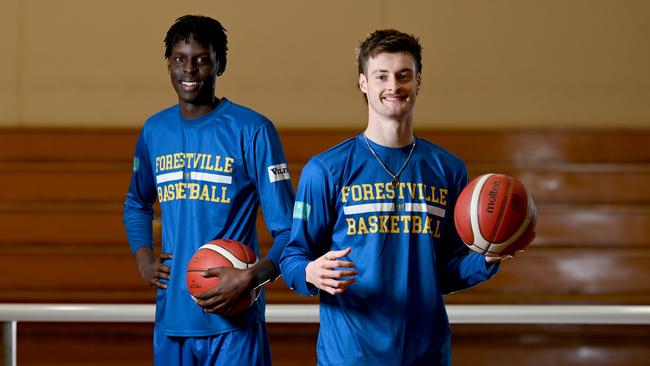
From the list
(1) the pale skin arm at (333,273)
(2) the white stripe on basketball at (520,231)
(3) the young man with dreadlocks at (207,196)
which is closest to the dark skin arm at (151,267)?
(3) the young man with dreadlocks at (207,196)

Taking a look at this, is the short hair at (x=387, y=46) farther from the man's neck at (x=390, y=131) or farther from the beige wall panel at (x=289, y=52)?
the beige wall panel at (x=289, y=52)

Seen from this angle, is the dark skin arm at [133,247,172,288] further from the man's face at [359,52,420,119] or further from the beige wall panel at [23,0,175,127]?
Answer: the beige wall panel at [23,0,175,127]

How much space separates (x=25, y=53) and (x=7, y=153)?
0.71 meters

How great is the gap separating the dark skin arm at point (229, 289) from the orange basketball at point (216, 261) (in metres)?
0.01

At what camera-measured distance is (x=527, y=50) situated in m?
5.65

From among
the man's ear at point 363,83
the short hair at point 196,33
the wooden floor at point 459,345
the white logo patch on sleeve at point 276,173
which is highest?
the short hair at point 196,33

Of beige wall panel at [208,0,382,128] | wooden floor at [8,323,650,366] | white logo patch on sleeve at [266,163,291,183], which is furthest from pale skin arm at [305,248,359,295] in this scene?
beige wall panel at [208,0,382,128]

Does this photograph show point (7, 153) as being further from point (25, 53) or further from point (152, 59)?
point (152, 59)

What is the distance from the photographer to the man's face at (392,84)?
1.86 m

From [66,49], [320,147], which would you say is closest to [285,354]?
[320,147]

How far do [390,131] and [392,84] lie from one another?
118mm

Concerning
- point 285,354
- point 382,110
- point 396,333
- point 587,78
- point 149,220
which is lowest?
point 285,354

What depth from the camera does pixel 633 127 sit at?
18.7 ft

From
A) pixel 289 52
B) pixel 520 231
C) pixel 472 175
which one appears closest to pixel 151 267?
pixel 520 231
